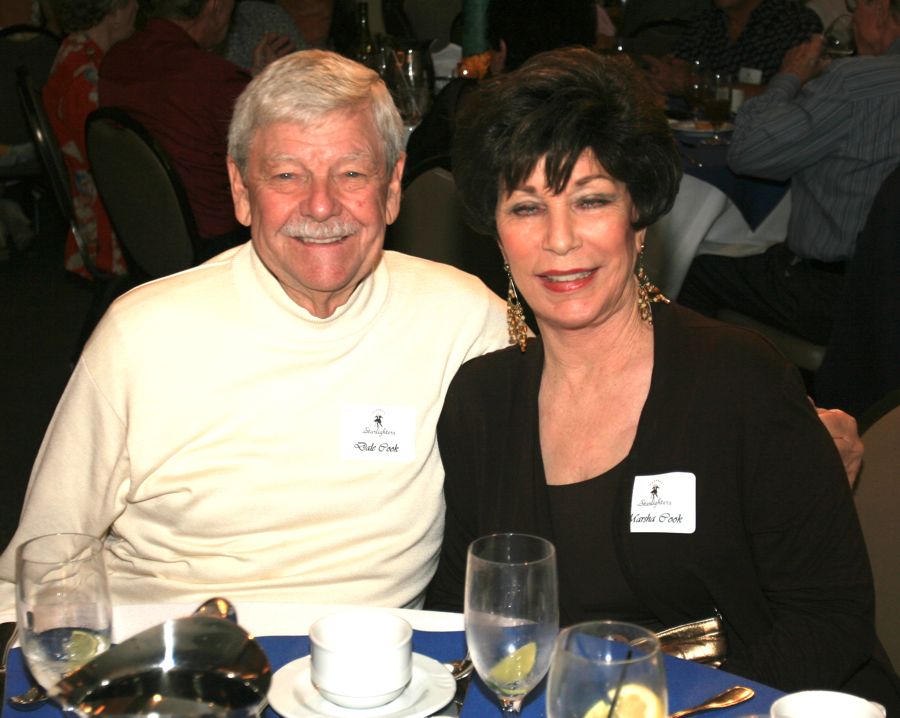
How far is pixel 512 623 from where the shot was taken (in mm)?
1262

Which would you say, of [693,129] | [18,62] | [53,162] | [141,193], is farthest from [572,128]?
[18,62]

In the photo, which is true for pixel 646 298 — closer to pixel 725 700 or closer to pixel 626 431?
pixel 626 431

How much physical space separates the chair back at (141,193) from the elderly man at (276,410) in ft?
6.92

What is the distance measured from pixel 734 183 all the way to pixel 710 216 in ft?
0.57

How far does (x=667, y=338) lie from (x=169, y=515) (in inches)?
37.3

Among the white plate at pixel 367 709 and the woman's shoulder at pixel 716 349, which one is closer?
the white plate at pixel 367 709

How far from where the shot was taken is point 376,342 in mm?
2119

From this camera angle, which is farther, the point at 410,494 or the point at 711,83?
the point at 711,83

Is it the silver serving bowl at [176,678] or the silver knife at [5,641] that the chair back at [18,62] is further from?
the silver serving bowl at [176,678]

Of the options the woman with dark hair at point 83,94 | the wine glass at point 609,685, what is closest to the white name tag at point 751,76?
the woman with dark hair at point 83,94

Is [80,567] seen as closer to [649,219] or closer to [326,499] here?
[326,499]

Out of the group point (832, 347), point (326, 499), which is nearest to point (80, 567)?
point (326, 499)

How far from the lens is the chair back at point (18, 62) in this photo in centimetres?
700

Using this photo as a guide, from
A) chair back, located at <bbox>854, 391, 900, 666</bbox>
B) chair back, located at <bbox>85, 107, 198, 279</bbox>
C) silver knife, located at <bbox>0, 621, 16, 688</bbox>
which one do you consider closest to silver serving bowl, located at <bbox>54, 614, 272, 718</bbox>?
silver knife, located at <bbox>0, 621, 16, 688</bbox>
